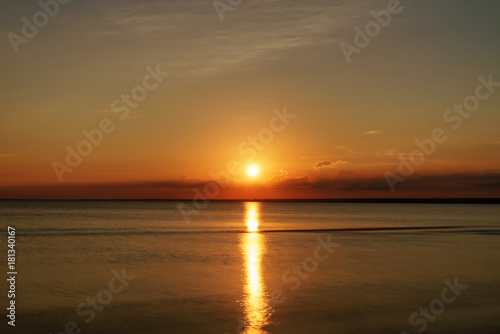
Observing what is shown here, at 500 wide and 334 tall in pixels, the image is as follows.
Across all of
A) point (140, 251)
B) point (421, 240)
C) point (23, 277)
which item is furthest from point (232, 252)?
point (421, 240)

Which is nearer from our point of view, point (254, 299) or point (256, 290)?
point (254, 299)

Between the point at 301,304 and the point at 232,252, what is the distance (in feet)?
56.4

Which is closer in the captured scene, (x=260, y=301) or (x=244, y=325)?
(x=244, y=325)

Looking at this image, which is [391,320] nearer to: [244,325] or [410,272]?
[244,325]

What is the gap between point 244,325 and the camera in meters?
15.3

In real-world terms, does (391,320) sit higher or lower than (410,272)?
lower

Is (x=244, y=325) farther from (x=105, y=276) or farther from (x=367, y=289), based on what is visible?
(x=105, y=276)

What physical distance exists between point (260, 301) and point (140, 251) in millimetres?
19470

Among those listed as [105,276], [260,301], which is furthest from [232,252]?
[260,301]

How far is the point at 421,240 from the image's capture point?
45906 millimetres

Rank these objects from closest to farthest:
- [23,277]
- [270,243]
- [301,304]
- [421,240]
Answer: [301,304] < [23,277] < [270,243] < [421,240]

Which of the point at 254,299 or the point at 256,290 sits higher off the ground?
the point at 256,290

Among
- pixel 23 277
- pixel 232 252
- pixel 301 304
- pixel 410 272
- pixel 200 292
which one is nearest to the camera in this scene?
pixel 301 304

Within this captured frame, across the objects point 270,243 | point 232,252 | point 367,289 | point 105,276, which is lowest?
point 367,289
